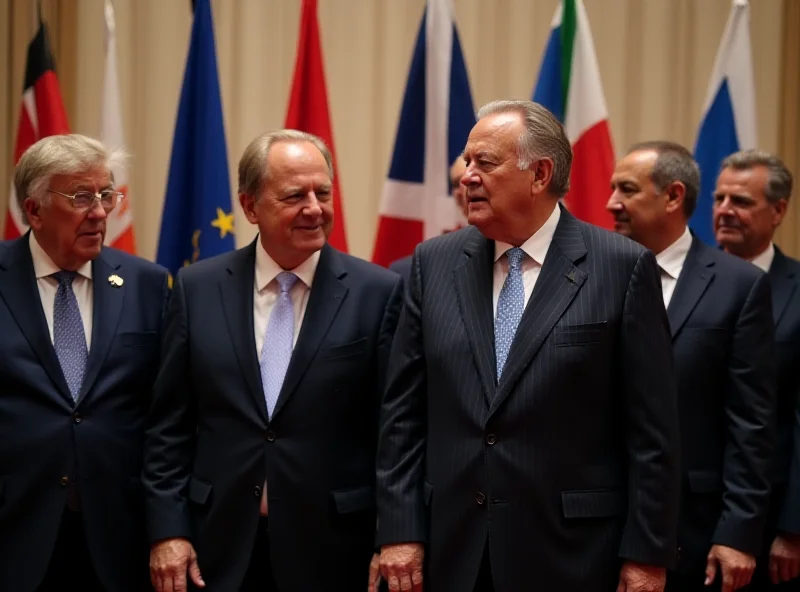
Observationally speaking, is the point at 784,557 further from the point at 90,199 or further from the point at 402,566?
the point at 90,199

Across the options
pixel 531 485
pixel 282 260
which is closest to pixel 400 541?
pixel 531 485

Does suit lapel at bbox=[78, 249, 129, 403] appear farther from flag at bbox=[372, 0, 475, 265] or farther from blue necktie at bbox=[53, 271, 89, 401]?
flag at bbox=[372, 0, 475, 265]

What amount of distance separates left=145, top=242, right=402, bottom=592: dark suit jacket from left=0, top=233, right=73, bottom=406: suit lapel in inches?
12.6

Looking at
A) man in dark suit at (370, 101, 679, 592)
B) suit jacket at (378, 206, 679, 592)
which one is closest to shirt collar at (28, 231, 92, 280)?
man in dark suit at (370, 101, 679, 592)

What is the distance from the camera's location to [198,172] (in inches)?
185

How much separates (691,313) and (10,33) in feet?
12.2

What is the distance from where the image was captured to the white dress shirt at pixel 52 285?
3.24 metres

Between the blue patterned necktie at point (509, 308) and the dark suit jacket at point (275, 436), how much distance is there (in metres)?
0.45

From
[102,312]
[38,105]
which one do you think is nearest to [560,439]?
[102,312]

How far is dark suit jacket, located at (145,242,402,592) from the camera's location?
9.68ft

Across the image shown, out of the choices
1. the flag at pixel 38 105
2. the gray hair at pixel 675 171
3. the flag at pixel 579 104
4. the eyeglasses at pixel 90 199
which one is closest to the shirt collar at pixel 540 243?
the gray hair at pixel 675 171

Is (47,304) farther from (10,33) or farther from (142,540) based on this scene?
(10,33)

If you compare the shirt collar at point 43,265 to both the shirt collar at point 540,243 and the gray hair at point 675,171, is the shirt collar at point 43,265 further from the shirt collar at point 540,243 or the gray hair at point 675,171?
the gray hair at point 675,171

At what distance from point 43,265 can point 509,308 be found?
A: 1.44 meters
